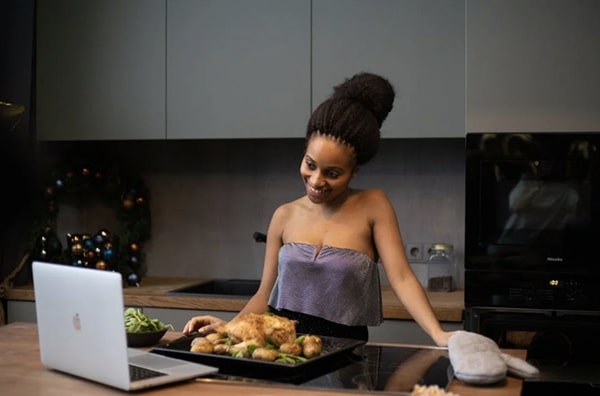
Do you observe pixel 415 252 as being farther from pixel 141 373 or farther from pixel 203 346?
pixel 141 373

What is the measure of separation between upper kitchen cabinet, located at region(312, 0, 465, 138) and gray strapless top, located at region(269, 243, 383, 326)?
1141 millimetres

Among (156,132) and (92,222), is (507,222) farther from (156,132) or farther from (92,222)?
(92,222)

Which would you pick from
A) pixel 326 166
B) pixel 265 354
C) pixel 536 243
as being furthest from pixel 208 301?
pixel 265 354

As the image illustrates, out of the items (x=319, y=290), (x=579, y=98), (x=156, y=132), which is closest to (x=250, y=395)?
(x=319, y=290)

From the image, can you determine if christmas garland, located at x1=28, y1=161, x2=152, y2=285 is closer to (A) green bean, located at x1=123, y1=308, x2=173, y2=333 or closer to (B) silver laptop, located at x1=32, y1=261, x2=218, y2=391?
(A) green bean, located at x1=123, y1=308, x2=173, y2=333

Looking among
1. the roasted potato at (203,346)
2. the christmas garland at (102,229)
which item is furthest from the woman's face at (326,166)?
the christmas garland at (102,229)

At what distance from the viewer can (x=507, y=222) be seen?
2.91 metres

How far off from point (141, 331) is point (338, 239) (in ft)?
1.70

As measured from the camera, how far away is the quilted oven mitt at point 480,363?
157cm

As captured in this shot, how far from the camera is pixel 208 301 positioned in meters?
3.13

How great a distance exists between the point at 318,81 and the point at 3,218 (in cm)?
137

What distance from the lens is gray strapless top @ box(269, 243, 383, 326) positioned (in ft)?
6.88

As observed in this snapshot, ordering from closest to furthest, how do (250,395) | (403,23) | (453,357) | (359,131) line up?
(250,395) → (453,357) → (359,131) → (403,23)

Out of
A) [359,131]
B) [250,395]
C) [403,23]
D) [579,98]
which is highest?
[403,23]
